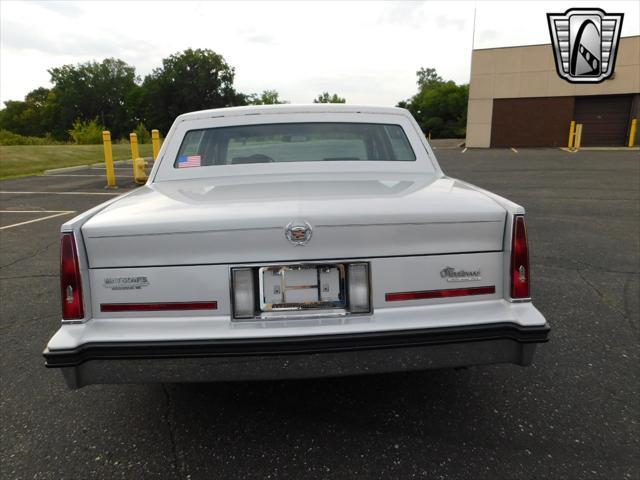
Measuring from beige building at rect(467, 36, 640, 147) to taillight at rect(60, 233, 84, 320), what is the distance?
2843 cm

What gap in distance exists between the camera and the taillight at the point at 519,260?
200 cm

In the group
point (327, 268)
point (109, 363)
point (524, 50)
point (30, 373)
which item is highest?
point (524, 50)

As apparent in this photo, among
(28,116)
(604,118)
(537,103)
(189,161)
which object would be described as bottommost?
(189,161)

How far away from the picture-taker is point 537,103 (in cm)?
2656

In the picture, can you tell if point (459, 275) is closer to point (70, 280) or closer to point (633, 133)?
point (70, 280)

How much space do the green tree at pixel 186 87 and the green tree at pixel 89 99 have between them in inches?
355

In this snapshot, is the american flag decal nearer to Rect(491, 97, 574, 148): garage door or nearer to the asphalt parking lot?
the asphalt parking lot

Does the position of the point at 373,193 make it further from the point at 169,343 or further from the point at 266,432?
the point at 266,432

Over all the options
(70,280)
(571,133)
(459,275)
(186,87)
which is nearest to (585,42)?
(571,133)

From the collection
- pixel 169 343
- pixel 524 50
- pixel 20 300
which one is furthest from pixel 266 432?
pixel 524 50

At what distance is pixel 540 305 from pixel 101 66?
94.0 meters

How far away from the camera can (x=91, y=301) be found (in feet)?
6.40

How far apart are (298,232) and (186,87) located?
2876 inches

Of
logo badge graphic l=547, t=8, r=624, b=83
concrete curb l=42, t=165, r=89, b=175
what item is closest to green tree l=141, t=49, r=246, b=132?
logo badge graphic l=547, t=8, r=624, b=83
